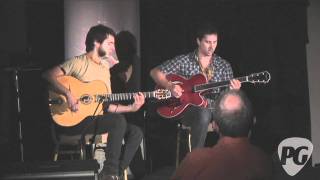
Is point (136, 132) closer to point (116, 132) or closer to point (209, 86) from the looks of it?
point (116, 132)

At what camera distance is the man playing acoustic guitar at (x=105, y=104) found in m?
4.88

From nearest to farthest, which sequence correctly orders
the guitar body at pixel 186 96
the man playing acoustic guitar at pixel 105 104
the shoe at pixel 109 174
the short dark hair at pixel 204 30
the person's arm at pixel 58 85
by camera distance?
the shoe at pixel 109 174
the man playing acoustic guitar at pixel 105 104
the person's arm at pixel 58 85
the guitar body at pixel 186 96
the short dark hair at pixel 204 30

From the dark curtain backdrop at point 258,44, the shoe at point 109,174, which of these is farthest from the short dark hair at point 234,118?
the dark curtain backdrop at point 258,44

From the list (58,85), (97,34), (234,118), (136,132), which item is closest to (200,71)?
(136,132)

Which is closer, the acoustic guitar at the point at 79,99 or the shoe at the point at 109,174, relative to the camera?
the shoe at the point at 109,174

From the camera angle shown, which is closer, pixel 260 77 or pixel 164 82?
pixel 164 82

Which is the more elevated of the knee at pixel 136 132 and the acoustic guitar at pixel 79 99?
the acoustic guitar at pixel 79 99

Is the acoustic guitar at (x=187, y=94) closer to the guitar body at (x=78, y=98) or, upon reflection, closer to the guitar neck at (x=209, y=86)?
the guitar neck at (x=209, y=86)

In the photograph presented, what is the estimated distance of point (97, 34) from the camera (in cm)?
538

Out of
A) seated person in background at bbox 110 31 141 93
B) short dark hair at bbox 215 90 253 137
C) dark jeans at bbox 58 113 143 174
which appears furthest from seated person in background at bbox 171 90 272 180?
seated person in background at bbox 110 31 141 93

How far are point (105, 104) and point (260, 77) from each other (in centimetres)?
162

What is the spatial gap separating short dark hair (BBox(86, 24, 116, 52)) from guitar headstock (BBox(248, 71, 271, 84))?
145cm

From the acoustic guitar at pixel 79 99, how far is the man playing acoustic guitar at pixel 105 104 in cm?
2

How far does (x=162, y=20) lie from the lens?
5.71 metres
